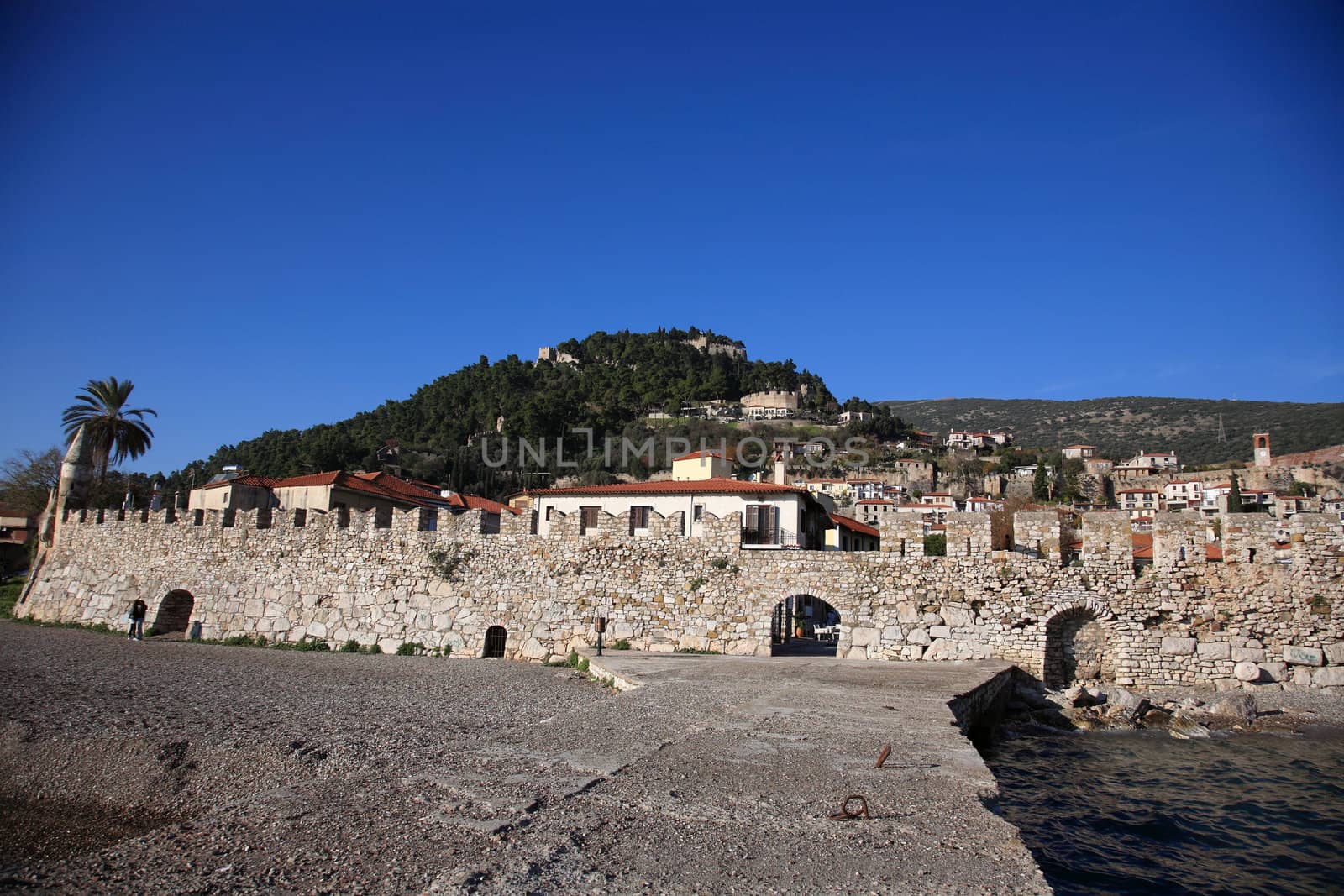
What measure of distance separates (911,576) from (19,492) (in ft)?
178

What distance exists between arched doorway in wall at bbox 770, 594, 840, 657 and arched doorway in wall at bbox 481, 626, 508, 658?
6.96 m

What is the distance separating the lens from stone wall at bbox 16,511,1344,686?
1608 cm

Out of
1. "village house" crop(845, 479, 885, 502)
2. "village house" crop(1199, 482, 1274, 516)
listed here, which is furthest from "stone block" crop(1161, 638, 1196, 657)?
"village house" crop(845, 479, 885, 502)

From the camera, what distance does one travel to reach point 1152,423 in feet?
452

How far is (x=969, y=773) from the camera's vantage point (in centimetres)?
763

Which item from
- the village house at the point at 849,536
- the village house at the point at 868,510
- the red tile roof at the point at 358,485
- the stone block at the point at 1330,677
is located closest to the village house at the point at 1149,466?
the village house at the point at 868,510

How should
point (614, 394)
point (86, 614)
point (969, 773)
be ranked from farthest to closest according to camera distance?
point (614, 394) → point (86, 614) → point (969, 773)

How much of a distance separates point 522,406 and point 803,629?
74.4 metres

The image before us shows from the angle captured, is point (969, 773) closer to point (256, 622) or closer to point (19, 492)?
point (256, 622)

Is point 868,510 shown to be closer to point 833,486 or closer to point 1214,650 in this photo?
point 833,486

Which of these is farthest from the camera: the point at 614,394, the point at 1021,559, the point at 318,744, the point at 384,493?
the point at 614,394

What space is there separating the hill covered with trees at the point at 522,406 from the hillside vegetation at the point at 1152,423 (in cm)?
3458

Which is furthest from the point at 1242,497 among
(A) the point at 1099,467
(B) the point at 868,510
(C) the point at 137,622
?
(C) the point at 137,622

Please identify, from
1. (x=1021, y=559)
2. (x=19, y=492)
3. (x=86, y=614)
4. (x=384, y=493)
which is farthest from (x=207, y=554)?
(x=19, y=492)
